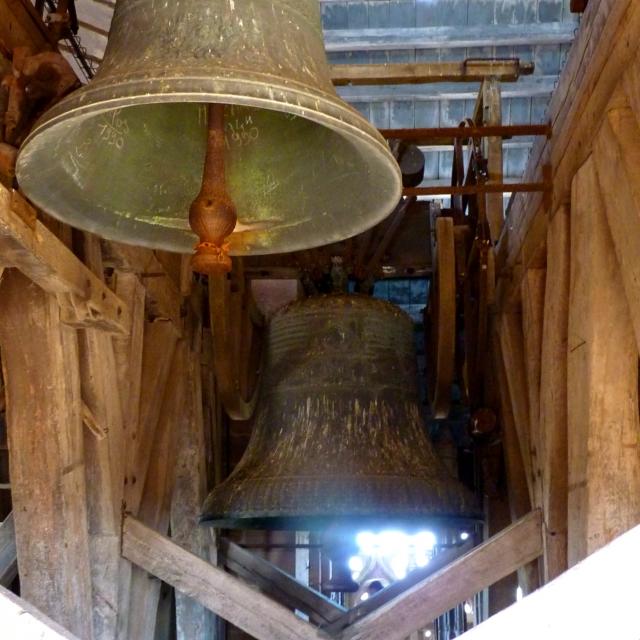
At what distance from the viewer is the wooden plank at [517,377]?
3.49m

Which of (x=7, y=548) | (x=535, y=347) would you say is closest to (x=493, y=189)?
(x=535, y=347)

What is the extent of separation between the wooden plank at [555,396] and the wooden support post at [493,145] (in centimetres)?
136

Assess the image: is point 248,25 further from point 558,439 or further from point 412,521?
point 412,521

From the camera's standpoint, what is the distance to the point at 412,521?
132 inches

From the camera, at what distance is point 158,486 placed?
3691mm

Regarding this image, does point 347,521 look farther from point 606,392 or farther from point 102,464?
point 606,392

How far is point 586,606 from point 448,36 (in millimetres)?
6484

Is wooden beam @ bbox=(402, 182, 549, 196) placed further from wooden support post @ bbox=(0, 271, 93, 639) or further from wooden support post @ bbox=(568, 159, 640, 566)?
wooden support post @ bbox=(0, 271, 93, 639)

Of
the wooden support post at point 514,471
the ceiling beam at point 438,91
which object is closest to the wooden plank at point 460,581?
the wooden support post at point 514,471

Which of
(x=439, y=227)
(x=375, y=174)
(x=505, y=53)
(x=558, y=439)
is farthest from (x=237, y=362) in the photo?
(x=505, y=53)

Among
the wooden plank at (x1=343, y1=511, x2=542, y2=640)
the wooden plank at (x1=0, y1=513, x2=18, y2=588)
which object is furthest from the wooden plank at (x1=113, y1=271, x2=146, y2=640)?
the wooden plank at (x1=343, y1=511, x2=542, y2=640)

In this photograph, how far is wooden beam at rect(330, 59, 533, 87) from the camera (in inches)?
165

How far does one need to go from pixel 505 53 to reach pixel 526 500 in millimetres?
4859

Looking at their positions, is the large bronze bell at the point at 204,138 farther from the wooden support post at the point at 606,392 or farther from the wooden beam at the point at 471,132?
the wooden beam at the point at 471,132
